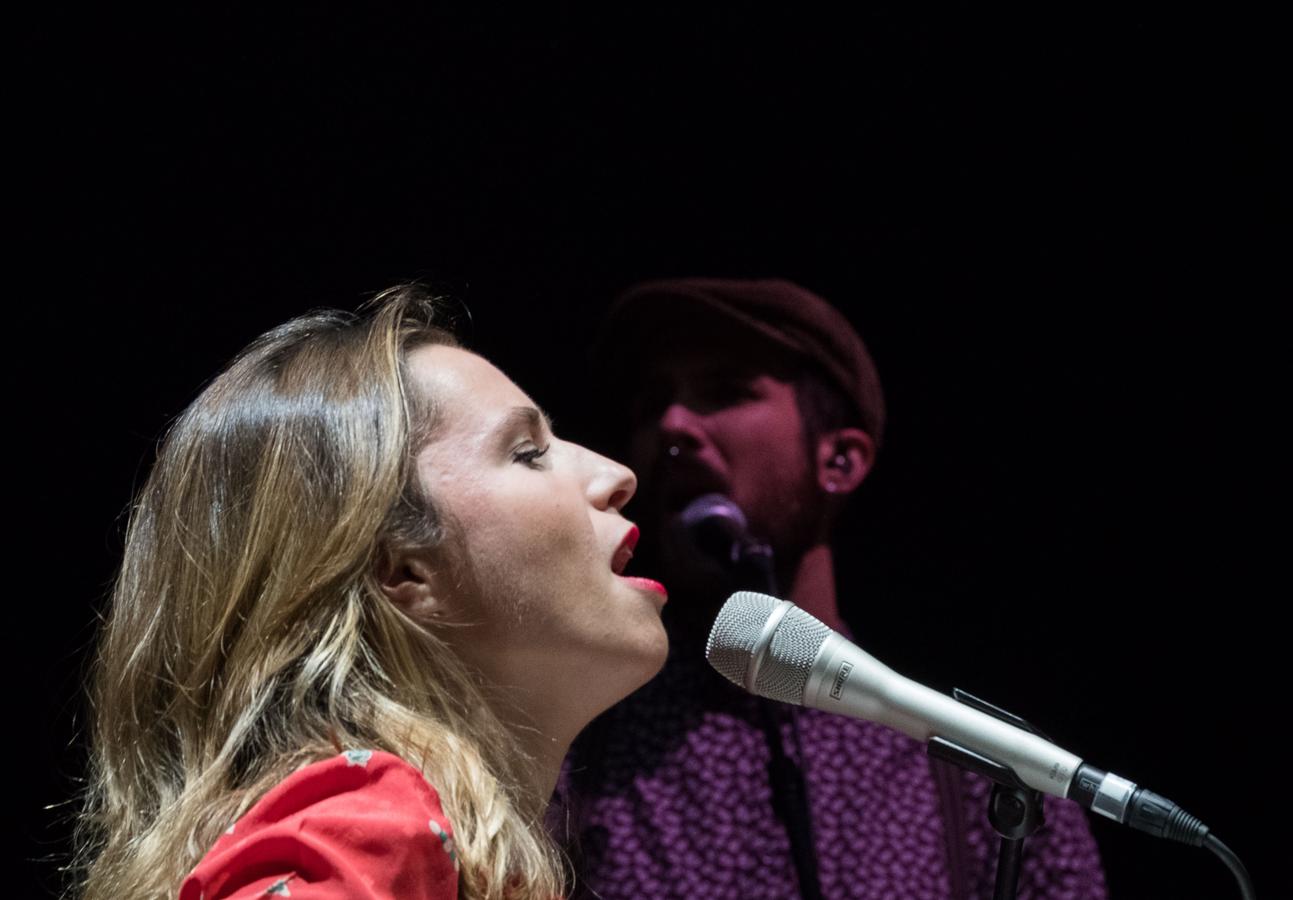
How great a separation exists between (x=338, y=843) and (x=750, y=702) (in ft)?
3.30

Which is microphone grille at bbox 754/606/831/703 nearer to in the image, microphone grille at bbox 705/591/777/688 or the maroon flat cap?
microphone grille at bbox 705/591/777/688

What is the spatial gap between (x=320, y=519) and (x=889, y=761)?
943 mm

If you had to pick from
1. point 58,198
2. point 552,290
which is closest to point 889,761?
point 552,290

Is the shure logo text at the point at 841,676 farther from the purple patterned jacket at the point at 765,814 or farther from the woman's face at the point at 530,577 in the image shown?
the purple patterned jacket at the point at 765,814

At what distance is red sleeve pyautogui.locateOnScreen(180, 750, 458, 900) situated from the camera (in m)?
0.96

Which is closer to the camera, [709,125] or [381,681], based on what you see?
[381,681]

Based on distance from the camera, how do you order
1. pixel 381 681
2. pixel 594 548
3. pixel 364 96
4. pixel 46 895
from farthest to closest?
pixel 364 96, pixel 46 895, pixel 594 548, pixel 381 681

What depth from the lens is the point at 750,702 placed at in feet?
6.27

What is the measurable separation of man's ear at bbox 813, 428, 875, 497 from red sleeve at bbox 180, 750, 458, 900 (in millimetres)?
1077

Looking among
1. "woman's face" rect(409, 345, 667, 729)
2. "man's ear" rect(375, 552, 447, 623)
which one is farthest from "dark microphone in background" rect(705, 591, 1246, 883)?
"man's ear" rect(375, 552, 447, 623)

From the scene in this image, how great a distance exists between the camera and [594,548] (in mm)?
1372

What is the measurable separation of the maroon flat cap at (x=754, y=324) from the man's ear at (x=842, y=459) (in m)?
0.02

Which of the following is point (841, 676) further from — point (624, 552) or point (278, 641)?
point (278, 641)

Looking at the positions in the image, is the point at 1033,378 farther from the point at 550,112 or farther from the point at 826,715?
the point at 550,112
